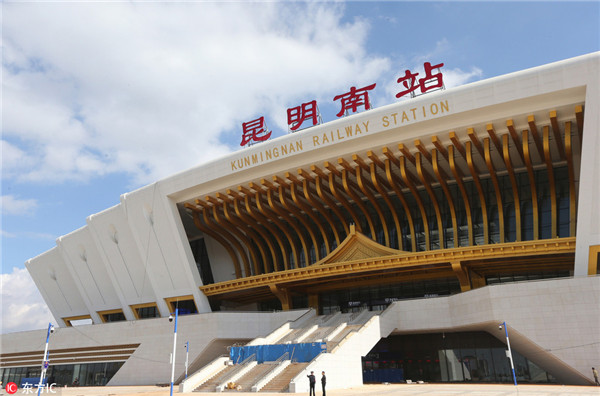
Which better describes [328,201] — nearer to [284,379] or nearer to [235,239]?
[235,239]

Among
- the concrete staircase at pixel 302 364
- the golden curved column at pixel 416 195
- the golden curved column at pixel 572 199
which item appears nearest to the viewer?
the concrete staircase at pixel 302 364

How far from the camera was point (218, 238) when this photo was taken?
39.9m

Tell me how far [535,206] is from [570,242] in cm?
366

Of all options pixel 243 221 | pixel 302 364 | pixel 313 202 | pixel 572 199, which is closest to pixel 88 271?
pixel 243 221

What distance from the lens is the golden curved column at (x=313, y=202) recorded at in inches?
1270

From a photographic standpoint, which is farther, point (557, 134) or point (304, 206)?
point (304, 206)

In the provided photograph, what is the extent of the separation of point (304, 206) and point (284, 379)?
14.9 m

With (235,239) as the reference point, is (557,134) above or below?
above

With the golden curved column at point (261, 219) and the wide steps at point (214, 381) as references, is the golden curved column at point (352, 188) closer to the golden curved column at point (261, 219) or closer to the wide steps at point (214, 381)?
the golden curved column at point (261, 219)

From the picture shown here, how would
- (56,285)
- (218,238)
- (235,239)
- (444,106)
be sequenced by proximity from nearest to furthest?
(444,106) → (235,239) → (218,238) → (56,285)

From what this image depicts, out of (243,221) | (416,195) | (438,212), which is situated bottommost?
(438,212)

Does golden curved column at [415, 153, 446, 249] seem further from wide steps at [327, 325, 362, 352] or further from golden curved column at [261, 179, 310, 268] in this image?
golden curved column at [261, 179, 310, 268]

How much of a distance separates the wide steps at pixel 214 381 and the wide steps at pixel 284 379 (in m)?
3.21

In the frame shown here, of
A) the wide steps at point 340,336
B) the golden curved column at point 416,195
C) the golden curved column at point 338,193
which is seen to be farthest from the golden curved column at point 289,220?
the wide steps at point 340,336
